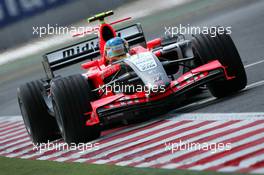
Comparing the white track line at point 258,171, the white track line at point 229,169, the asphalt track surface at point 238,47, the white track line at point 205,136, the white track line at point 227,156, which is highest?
the white track line at point 258,171

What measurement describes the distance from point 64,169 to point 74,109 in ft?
5.15

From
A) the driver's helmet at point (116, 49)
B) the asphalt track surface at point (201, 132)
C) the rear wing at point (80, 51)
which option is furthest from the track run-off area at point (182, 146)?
the rear wing at point (80, 51)

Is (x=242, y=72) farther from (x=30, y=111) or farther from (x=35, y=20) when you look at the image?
(x=35, y=20)

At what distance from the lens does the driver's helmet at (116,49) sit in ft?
44.5

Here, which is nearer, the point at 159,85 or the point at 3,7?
the point at 159,85

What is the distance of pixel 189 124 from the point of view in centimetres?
1130

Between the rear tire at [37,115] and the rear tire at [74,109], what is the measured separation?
133 centimetres

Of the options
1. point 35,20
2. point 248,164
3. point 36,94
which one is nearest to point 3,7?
point 35,20

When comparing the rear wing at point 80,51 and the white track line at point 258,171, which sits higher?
the rear wing at point 80,51

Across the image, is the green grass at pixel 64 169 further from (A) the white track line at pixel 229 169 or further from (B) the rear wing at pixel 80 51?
(B) the rear wing at pixel 80 51

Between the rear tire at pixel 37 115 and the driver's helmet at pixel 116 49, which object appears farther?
the driver's helmet at pixel 116 49

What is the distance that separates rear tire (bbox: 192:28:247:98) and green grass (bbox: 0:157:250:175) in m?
2.68

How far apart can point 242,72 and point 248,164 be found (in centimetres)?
441

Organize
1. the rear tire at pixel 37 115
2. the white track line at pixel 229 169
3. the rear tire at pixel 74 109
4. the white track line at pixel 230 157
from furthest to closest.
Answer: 1. the rear tire at pixel 37 115
2. the rear tire at pixel 74 109
3. the white track line at pixel 230 157
4. the white track line at pixel 229 169
